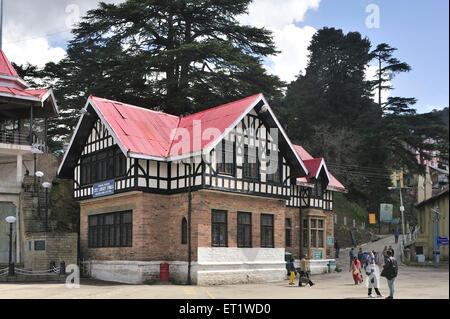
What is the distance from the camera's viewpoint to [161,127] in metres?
28.9

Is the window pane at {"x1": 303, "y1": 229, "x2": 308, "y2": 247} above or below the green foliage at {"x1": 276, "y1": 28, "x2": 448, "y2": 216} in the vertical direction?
below

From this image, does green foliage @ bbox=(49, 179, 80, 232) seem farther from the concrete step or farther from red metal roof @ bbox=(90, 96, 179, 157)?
red metal roof @ bbox=(90, 96, 179, 157)

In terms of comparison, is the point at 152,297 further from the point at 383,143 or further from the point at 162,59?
the point at 383,143

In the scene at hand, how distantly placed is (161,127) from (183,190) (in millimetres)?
4563

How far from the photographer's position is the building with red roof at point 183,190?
25391 millimetres

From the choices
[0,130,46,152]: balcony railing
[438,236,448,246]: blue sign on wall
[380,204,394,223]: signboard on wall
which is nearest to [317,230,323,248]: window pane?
[438,236,448,246]: blue sign on wall

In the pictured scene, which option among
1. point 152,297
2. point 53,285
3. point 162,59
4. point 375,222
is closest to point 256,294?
point 152,297

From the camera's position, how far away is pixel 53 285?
23875 millimetres

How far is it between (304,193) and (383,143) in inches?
1037

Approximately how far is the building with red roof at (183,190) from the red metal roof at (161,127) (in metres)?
0.08

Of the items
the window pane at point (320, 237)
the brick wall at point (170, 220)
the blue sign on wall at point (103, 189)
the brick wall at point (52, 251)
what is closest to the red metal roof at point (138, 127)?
the brick wall at point (170, 220)

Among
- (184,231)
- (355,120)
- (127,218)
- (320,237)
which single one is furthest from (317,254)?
(355,120)

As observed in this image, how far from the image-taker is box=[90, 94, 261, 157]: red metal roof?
25531mm

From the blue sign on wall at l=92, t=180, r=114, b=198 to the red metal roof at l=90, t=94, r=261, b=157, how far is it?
2.85m
